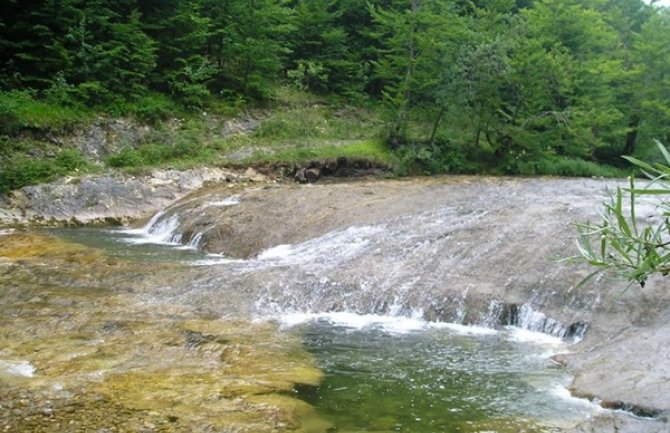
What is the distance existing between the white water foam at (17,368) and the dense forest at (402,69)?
1535 cm

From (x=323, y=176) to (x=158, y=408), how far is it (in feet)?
57.5

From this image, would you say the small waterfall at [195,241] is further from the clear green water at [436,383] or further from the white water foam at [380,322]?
the clear green water at [436,383]

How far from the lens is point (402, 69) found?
27438 millimetres

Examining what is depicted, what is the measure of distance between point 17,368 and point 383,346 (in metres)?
4.61

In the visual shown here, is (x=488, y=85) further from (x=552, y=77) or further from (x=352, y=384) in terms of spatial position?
(x=352, y=384)

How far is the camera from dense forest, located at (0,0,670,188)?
72.4 feet

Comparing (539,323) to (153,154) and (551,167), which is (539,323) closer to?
(153,154)

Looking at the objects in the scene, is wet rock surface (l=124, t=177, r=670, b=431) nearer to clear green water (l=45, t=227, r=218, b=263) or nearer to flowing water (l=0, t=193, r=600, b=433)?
flowing water (l=0, t=193, r=600, b=433)

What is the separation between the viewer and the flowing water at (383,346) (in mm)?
6148

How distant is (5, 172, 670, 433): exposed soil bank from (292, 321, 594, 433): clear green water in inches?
18.5

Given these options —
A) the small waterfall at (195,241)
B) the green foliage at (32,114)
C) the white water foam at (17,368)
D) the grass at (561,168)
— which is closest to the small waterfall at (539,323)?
the white water foam at (17,368)

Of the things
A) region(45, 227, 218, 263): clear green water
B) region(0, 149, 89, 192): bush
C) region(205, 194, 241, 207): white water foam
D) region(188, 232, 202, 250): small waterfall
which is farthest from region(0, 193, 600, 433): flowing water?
region(0, 149, 89, 192): bush

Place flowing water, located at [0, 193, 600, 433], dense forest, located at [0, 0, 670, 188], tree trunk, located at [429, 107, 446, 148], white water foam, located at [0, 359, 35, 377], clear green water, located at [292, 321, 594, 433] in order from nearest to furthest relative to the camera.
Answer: clear green water, located at [292, 321, 594, 433]
flowing water, located at [0, 193, 600, 433]
white water foam, located at [0, 359, 35, 377]
dense forest, located at [0, 0, 670, 188]
tree trunk, located at [429, 107, 446, 148]

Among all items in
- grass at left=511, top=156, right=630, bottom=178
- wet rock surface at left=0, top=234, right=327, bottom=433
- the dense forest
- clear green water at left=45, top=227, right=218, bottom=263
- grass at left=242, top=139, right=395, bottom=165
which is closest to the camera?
wet rock surface at left=0, top=234, right=327, bottom=433
